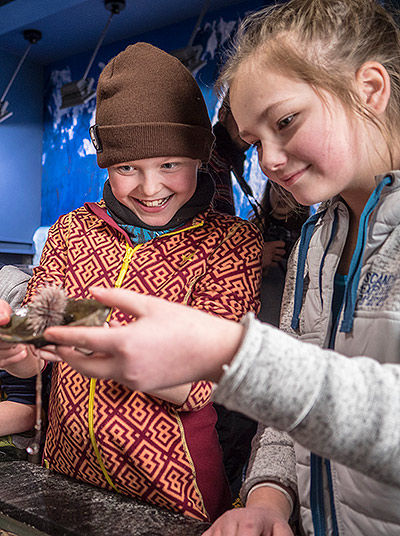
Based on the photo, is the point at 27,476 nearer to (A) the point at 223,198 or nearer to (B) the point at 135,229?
(B) the point at 135,229

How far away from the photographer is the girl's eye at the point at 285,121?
819 millimetres

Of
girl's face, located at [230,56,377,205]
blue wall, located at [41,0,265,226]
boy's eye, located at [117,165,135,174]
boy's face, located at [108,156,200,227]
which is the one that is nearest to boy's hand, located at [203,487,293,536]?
girl's face, located at [230,56,377,205]

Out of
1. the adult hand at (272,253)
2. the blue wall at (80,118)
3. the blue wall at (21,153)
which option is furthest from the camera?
the blue wall at (21,153)

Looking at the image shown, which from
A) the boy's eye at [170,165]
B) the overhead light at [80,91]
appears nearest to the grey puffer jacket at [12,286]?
the boy's eye at [170,165]

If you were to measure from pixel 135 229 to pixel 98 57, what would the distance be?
14.0ft

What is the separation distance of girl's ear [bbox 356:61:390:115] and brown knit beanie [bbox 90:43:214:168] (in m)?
0.40

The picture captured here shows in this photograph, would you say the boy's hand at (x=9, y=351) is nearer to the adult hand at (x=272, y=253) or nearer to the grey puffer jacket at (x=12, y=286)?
the grey puffer jacket at (x=12, y=286)

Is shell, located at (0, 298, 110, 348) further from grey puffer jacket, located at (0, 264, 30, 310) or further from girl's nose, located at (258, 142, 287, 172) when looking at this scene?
grey puffer jacket, located at (0, 264, 30, 310)

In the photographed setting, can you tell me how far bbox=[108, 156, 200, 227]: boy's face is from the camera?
109cm

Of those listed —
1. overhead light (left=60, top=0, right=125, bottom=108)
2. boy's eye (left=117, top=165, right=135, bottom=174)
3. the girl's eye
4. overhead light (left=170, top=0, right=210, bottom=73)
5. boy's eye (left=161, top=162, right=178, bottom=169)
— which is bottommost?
boy's eye (left=117, top=165, right=135, bottom=174)

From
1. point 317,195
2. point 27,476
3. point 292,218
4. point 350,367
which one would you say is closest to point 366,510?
point 350,367

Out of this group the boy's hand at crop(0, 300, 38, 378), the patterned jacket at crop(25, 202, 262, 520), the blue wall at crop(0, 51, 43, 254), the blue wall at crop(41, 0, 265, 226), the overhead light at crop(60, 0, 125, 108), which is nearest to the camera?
the boy's hand at crop(0, 300, 38, 378)

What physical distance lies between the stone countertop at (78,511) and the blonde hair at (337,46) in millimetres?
720

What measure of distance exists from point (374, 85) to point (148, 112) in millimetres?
470
